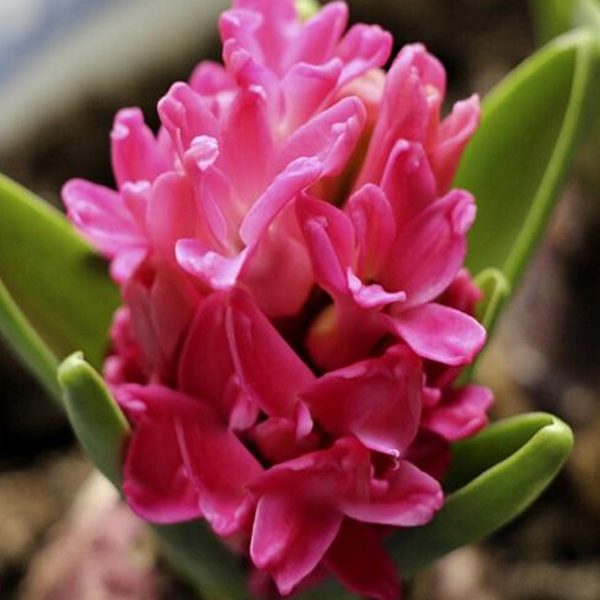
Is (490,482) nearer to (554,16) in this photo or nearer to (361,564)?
(361,564)

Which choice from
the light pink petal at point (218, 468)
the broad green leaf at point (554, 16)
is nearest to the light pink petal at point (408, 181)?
the light pink petal at point (218, 468)

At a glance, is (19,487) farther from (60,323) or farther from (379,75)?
(379,75)

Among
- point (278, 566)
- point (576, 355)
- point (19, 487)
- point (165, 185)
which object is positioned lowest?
point (576, 355)

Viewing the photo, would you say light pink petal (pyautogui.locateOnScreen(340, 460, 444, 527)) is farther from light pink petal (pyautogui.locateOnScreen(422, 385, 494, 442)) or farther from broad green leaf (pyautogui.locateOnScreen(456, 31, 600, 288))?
broad green leaf (pyautogui.locateOnScreen(456, 31, 600, 288))

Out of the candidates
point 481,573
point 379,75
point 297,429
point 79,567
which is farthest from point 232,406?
point 481,573

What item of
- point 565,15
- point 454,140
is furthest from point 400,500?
point 565,15

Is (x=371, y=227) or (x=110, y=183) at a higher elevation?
(x=371, y=227)
